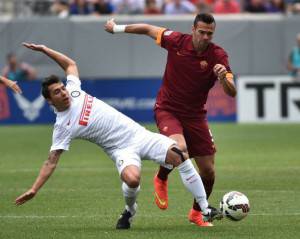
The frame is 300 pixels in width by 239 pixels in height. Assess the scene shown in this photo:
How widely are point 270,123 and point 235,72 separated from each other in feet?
11.0

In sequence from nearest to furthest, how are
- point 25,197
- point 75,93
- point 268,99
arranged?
point 25,197
point 75,93
point 268,99

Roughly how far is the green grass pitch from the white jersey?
0.96m

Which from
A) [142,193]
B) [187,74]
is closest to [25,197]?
[187,74]

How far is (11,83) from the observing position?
39.1 ft

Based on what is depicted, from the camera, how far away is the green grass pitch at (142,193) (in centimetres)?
1107

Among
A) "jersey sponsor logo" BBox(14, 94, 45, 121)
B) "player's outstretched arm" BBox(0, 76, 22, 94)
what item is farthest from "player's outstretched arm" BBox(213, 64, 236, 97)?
"jersey sponsor logo" BBox(14, 94, 45, 121)

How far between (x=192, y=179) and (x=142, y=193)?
12.6 ft

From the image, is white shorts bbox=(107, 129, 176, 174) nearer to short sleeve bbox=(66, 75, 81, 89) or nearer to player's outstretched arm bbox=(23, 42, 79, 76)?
short sleeve bbox=(66, 75, 81, 89)

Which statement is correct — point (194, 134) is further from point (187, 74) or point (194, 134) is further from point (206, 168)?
point (187, 74)

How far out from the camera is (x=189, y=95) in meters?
11.9

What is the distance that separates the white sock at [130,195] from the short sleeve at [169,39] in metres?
1.92

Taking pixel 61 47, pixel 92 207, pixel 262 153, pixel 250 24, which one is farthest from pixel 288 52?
pixel 92 207

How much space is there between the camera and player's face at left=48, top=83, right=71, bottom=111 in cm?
1083

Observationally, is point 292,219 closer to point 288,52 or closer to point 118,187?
point 118,187
